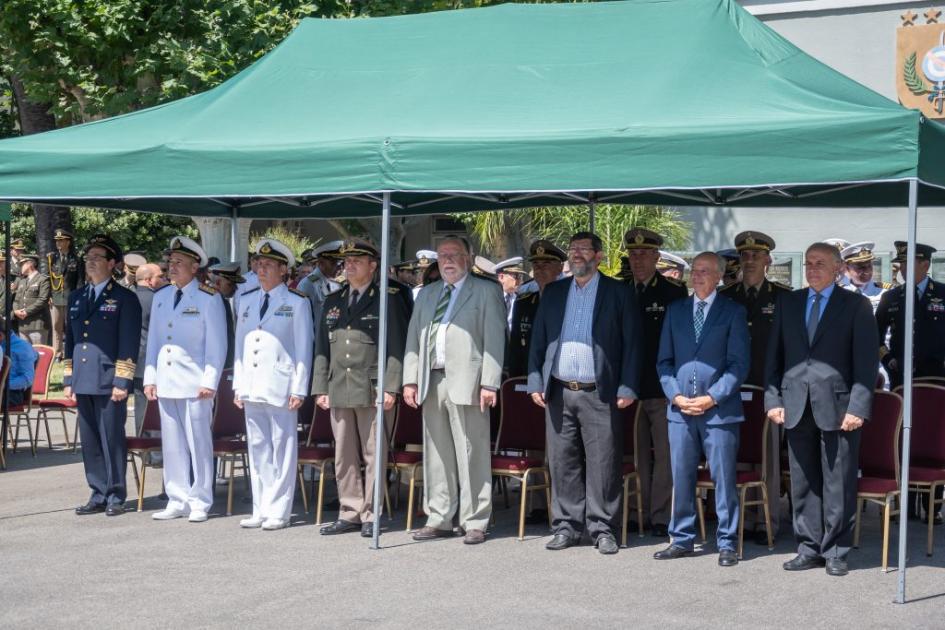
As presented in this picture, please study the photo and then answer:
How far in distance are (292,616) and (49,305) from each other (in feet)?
50.1

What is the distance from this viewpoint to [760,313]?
28.9 ft

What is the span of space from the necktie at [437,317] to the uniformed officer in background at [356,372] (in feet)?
0.92

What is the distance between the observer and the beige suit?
8.38 m

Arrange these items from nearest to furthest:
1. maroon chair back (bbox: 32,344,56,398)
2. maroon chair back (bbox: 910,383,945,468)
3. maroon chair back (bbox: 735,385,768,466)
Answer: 1. maroon chair back (bbox: 910,383,945,468)
2. maroon chair back (bbox: 735,385,768,466)
3. maroon chair back (bbox: 32,344,56,398)

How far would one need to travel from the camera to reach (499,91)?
27.3 ft

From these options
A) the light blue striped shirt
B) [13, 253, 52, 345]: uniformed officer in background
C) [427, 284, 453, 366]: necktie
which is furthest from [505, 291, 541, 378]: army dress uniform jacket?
[13, 253, 52, 345]: uniformed officer in background

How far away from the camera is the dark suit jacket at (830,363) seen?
742 centimetres

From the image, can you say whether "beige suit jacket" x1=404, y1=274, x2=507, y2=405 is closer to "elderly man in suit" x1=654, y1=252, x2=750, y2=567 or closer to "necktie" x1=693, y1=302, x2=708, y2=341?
"elderly man in suit" x1=654, y1=252, x2=750, y2=567

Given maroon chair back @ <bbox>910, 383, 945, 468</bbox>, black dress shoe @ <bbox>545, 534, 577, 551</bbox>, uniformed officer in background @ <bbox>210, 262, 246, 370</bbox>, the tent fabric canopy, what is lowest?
black dress shoe @ <bbox>545, 534, 577, 551</bbox>

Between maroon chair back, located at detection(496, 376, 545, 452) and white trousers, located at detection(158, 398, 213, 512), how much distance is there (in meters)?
2.12

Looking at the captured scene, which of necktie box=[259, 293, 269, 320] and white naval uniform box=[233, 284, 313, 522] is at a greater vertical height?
necktie box=[259, 293, 269, 320]

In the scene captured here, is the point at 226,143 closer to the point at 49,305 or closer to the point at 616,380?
the point at 616,380

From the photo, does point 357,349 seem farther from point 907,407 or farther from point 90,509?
point 907,407

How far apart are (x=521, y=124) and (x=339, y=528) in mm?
3023
